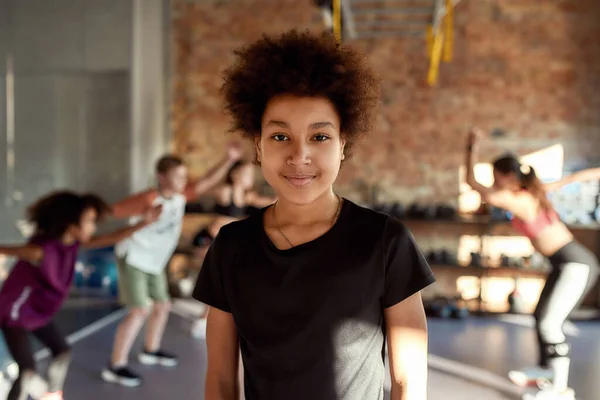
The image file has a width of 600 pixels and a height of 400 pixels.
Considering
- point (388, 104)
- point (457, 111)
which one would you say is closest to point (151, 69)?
point (388, 104)

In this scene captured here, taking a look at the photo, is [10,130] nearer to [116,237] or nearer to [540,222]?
[116,237]

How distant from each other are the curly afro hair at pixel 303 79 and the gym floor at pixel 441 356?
8.42 ft

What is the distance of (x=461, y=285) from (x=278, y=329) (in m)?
5.20

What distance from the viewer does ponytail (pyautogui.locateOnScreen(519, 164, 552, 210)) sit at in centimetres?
333

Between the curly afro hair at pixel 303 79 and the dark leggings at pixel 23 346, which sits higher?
the curly afro hair at pixel 303 79

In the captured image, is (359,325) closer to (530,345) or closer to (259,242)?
(259,242)

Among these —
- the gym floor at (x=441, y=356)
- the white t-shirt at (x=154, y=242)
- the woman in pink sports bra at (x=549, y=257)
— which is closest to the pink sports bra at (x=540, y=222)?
the woman in pink sports bra at (x=549, y=257)

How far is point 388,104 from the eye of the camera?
237 inches

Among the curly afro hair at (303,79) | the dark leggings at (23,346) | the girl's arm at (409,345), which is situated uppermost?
the curly afro hair at (303,79)

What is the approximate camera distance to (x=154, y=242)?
147 inches

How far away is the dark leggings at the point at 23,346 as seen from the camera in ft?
8.27

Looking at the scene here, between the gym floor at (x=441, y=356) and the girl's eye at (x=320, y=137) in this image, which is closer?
the girl's eye at (x=320, y=137)

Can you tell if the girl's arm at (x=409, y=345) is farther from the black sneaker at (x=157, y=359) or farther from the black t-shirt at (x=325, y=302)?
the black sneaker at (x=157, y=359)

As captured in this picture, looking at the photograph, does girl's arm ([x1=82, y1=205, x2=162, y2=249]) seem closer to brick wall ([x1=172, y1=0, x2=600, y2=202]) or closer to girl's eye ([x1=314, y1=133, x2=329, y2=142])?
girl's eye ([x1=314, y1=133, x2=329, y2=142])
